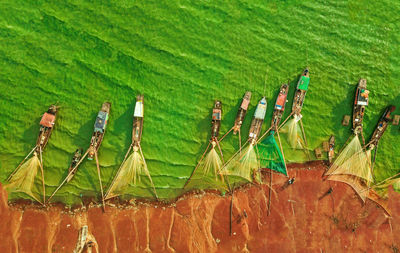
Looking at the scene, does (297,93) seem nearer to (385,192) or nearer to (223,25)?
(223,25)

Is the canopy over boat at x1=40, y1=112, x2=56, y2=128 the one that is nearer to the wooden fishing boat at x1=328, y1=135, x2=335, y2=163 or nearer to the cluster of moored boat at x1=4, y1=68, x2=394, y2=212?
the cluster of moored boat at x1=4, y1=68, x2=394, y2=212

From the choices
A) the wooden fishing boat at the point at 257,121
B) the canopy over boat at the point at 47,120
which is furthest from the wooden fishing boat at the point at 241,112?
the canopy over boat at the point at 47,120

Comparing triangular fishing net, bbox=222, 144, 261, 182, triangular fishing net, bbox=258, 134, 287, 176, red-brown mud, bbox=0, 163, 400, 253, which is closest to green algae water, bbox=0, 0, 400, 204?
triangular fishing net, bbox=222, 144, 261, 182

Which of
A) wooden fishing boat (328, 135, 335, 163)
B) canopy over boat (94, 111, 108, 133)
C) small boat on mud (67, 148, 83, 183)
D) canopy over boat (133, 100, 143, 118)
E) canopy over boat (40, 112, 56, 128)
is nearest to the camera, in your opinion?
canopy over boat (40, 112, 56, 128)

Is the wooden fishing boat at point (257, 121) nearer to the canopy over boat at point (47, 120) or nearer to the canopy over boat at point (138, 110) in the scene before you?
the canopy over boat at point (138, 110)

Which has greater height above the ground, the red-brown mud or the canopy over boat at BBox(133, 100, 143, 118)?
the canopy over boat at BBox(133, 100, 143, 118)

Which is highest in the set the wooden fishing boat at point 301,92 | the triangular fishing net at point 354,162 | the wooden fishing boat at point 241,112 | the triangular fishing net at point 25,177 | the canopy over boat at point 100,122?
the wooden fishing boat at point 301,92

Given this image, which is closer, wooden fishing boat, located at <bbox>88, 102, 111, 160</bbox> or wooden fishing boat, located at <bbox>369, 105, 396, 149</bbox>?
wooden fishing boat, located at <bbox>88, 102, 111, 160</bbox>
